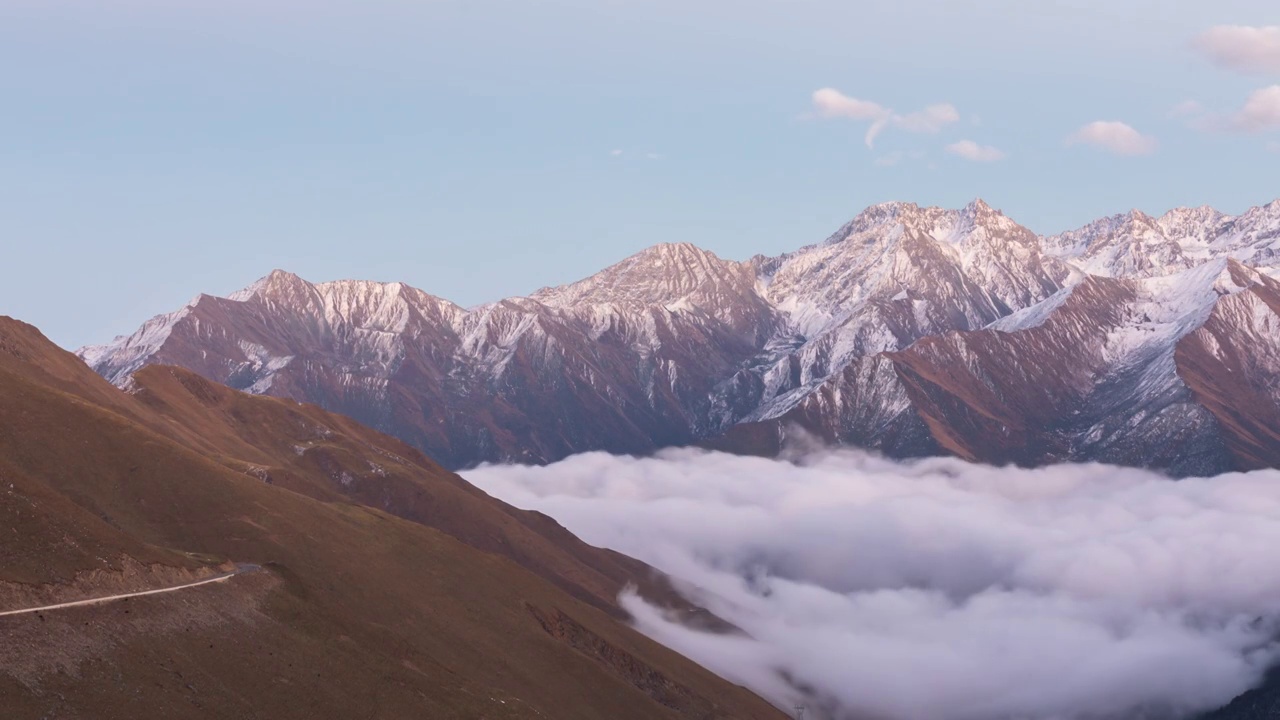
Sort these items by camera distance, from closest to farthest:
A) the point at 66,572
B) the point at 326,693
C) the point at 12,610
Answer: the point at 12,610 → the point at 66,572 → the point at 326,693

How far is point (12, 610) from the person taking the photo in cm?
17125

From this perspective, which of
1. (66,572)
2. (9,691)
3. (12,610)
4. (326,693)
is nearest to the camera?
(9,691)

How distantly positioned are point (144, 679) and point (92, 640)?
7714mm

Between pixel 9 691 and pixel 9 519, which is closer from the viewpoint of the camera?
pixel 9 691

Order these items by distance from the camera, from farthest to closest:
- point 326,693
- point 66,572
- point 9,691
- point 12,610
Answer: point 326,693 < point 66,572 < point 12,610 < point 9,691

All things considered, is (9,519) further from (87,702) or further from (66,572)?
(87,702)

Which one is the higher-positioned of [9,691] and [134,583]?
[134,583]

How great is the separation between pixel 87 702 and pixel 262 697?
28.5 meters

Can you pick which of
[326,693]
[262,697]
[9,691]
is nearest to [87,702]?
[9,691]

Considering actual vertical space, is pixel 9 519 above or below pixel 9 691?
above

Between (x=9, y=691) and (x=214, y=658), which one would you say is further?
(x=214, y=658)

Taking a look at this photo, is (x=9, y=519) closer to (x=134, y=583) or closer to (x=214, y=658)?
(x=134, y=583)

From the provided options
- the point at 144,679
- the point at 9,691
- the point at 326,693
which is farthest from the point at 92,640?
the point at 326,693

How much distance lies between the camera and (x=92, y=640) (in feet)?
577
